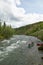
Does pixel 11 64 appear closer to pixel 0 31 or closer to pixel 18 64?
pixel 18 64

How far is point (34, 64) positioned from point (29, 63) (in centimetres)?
155

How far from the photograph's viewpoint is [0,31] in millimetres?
142000

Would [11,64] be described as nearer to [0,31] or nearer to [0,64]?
[0,64]

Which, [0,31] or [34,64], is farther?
[0,31]

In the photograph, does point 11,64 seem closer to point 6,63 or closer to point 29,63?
point 6,63

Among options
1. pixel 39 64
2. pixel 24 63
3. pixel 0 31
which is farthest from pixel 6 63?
pixel 0 31

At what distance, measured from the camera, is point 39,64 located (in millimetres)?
42625

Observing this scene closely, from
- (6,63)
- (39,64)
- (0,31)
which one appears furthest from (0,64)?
(0,31)

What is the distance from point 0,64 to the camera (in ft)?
137

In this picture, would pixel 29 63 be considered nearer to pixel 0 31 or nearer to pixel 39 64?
pixel 39 64

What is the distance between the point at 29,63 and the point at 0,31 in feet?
331

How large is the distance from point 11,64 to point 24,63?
133 inches

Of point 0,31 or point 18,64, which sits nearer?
point 18,64

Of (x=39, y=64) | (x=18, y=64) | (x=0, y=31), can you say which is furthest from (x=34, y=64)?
(x=0, y=31)
